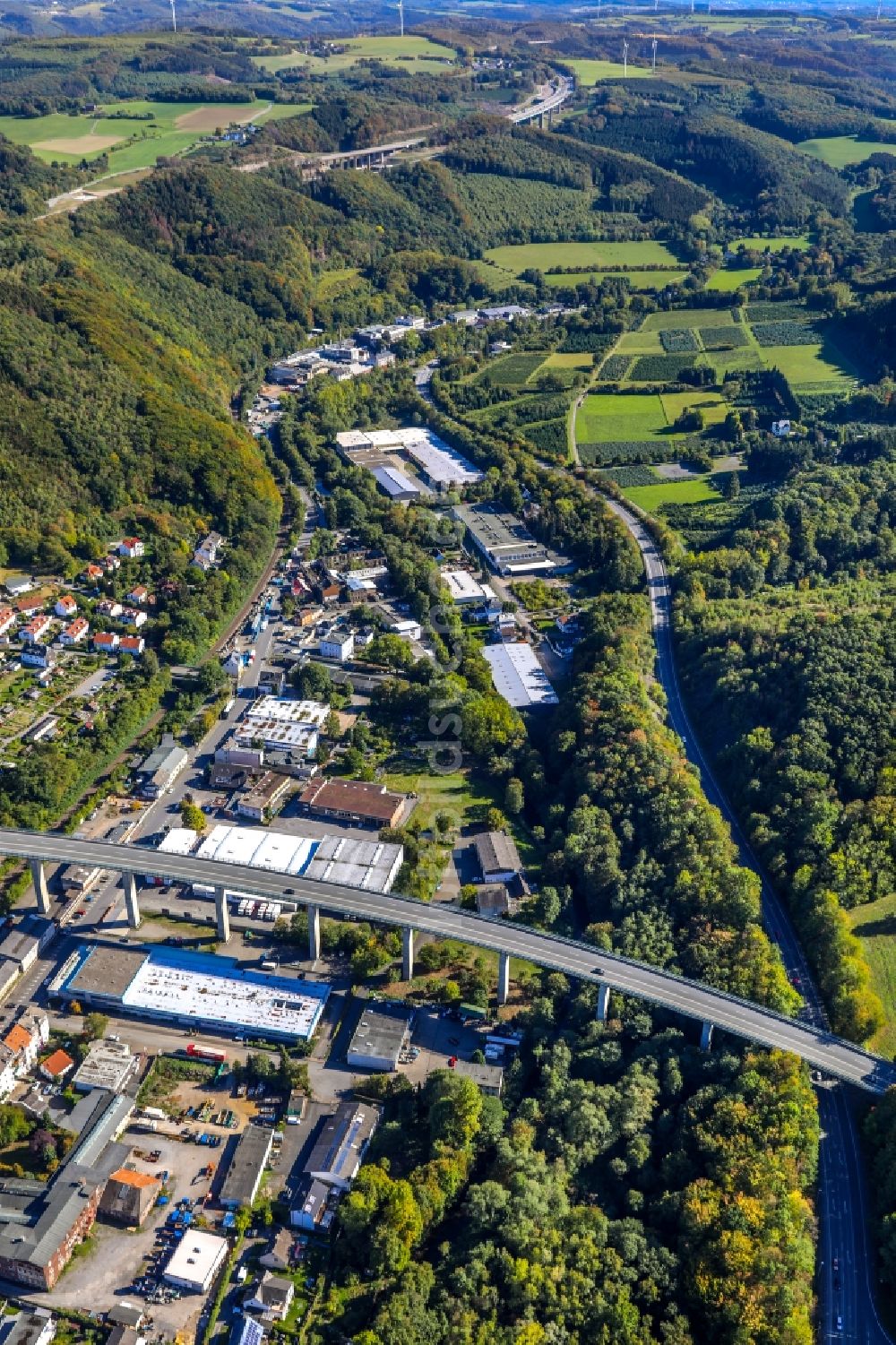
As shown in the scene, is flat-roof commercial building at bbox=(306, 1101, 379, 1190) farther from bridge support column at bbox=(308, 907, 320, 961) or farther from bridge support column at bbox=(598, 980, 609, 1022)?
bridge support column at bbox=(598, 980, 609, 1022)

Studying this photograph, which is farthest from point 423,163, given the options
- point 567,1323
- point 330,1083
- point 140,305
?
point 567,1323

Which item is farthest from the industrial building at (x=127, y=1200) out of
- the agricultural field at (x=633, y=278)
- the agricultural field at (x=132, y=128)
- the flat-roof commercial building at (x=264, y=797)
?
the agricultural field at (x=132, y=128)

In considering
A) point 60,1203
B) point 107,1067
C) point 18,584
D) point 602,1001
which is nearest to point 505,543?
point 18,584

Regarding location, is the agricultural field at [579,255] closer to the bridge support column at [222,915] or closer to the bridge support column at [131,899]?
the bridge support column at [222,915]

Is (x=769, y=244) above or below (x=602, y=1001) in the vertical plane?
above

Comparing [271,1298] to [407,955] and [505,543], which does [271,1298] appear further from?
[505,543]
